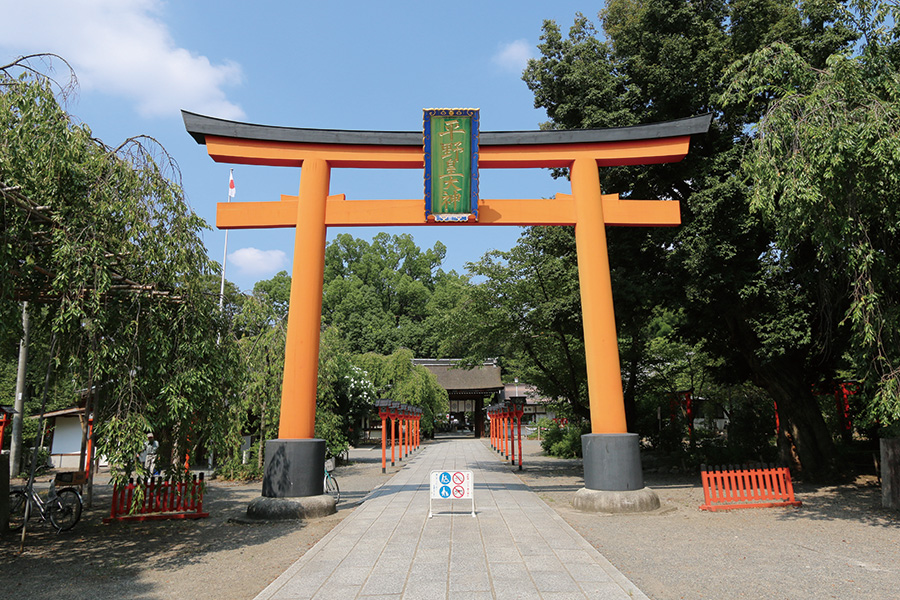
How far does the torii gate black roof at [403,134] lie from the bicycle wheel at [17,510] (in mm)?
6842

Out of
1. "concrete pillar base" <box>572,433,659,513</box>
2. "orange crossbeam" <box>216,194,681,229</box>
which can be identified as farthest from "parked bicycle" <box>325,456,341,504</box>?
"orange crossbeam" <box>216,194,681,229</box>

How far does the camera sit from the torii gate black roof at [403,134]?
1020 cm

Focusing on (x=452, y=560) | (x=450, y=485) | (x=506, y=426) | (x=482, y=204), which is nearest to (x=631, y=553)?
(x=452, y=560)

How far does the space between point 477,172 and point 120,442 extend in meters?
7.27

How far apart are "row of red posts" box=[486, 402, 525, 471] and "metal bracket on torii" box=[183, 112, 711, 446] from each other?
8.37 m

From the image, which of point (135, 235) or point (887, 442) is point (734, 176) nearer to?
point (887, 442)

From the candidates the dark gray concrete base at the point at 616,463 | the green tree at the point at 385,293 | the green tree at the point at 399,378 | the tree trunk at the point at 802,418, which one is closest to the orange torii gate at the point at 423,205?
the dark gray concrete base at the point at 616,463

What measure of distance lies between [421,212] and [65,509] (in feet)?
25.4

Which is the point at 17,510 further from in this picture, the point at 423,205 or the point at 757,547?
the point at 757,547

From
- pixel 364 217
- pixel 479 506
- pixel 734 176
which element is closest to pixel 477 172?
pixel 364 217

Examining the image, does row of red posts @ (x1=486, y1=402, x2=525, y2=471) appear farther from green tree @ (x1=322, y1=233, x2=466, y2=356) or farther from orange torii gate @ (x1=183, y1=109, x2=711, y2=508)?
green tree @ (x1=322, y1=233, x2=466, y2=356)

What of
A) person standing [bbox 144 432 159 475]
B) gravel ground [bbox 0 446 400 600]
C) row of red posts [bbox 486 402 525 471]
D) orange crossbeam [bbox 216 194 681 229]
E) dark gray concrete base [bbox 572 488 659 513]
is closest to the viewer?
gravel ground [bbox 0 446 400 600]

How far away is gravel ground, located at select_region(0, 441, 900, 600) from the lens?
561cm

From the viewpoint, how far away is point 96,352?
261 inches
